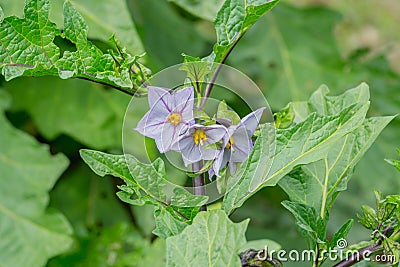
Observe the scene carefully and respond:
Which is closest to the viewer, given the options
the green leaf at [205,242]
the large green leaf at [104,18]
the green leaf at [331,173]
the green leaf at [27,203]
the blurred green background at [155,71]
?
the green leaf at [205,242]

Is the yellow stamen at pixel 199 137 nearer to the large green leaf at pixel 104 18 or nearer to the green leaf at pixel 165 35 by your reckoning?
the large green leaf at pixel 104 18

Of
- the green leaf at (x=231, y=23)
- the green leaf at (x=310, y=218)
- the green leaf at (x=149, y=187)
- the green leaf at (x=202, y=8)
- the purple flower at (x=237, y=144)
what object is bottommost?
the green leaf at (x=149, y=187)

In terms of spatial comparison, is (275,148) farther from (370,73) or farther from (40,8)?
(370,73)

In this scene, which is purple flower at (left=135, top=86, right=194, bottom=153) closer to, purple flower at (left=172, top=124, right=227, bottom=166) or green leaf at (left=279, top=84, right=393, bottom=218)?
purple flower at (left=172, top=124, right=227, bottom=166)

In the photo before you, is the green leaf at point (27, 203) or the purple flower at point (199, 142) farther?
the green leaf at point (27, 203)

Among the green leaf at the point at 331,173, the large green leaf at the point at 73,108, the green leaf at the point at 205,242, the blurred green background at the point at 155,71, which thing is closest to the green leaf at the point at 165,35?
the blurred green background at the point at 155,71

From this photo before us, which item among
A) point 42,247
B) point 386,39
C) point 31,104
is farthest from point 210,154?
point 386,39
